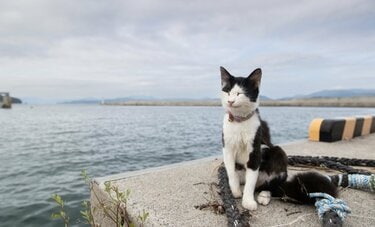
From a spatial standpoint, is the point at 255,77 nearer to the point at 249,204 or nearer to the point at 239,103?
the point at 239,103

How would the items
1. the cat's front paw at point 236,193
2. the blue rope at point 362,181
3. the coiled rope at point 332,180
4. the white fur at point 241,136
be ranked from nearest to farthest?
the coiled rope at point 332,180
the white fur at point 241,136
the cat's front paw at point 236,193
the blue rope at point 362,181

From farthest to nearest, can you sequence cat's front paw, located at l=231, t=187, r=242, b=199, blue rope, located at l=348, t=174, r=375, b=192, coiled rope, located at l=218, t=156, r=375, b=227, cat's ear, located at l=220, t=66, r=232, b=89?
blue rope, located at l=348, t=174, r=375, b=192 → cat's front paw, located at l=231, t=187, r=242, b=199 → cat's ear, located at l=220, t=66, r=232, b=89 → coiled rope, located at l=218, t=156, r=375, b=227

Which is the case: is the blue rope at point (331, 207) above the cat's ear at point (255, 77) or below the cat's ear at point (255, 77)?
below

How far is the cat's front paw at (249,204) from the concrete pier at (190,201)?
5 cm

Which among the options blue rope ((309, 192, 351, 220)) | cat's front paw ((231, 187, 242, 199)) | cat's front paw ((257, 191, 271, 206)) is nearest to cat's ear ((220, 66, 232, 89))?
cat's front paw ((231, 187, 242, 199))

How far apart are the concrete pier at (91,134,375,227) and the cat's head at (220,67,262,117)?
1.01m

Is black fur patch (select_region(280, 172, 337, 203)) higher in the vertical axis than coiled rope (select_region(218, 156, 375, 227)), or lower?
higher

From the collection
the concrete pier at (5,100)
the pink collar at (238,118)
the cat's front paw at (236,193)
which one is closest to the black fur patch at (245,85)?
the pink collar at (238,118)

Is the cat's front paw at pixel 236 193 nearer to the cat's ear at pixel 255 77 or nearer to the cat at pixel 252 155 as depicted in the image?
the cat at pixel 252 155

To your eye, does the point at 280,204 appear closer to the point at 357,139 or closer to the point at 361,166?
the point at 361,166

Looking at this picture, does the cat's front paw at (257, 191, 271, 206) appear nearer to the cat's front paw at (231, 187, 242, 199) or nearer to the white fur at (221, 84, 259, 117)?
the cat's front paw at (231, 187, 242, 199)

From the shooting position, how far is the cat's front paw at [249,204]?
2.77m

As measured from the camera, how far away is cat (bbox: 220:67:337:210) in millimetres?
2738

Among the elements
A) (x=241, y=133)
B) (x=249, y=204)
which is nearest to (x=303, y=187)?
(x=249, y=204)
